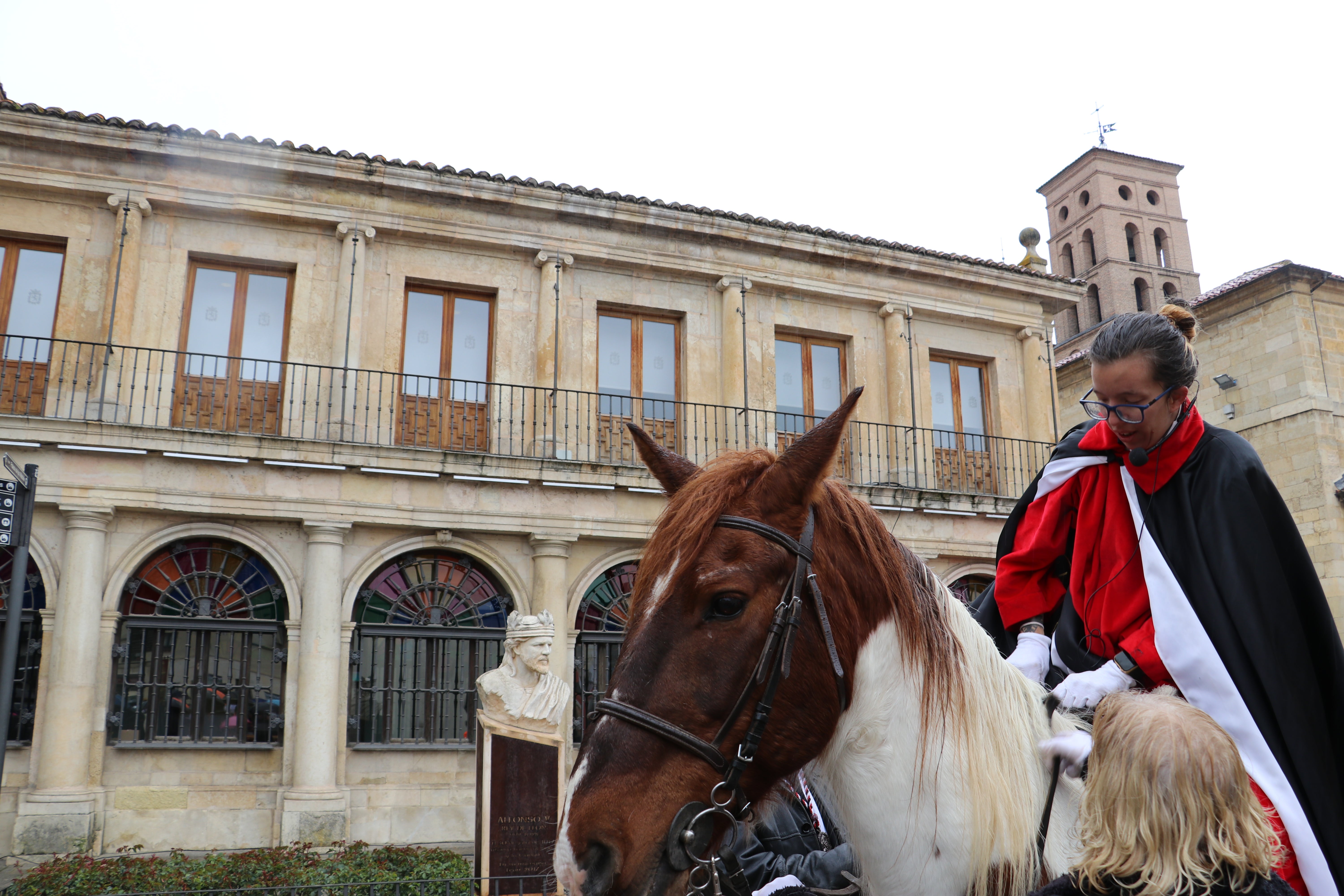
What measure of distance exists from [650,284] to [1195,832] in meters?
15.4

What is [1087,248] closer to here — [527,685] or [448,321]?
[448,321]

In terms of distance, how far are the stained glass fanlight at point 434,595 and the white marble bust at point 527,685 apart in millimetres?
4364

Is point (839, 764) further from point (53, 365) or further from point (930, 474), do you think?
point (930, 474)

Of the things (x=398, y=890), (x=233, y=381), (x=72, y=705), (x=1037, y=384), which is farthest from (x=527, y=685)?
(x=1037, y=384)

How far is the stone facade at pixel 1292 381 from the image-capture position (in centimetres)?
1964

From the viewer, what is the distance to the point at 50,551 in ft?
41.6

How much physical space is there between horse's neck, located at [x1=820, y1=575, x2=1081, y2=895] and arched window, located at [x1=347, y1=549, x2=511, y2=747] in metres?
12.9

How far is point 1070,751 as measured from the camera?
1.89 meters

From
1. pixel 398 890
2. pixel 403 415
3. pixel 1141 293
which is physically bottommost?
pixel 398 890

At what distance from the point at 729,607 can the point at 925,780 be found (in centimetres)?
49

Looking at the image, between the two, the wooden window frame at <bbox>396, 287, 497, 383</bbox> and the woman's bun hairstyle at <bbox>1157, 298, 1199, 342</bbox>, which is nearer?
the woman's bun hairstyle at <bbox>1157, 298, 1199, 342</bbox>

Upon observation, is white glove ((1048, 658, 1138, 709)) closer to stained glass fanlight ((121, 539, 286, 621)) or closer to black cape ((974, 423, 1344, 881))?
black cape ((974, 423, 1344, 881))

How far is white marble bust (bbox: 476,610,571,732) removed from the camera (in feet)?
31.4

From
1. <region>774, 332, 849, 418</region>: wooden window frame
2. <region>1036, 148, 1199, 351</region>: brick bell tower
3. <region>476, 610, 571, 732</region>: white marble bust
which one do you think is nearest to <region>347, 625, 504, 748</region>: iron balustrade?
<region>476, 610, 571, 732</region>: white marble bust
